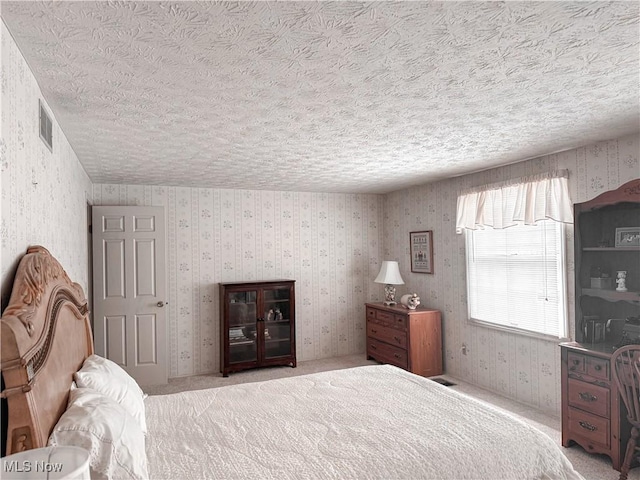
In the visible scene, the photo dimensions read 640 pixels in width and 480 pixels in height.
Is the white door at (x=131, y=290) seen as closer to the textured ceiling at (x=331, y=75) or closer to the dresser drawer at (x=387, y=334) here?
the textured ceiling at (x=331, y=75)

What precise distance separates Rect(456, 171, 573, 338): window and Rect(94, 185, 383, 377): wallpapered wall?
191cm

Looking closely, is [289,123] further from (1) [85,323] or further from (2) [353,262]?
(2) [353,262]

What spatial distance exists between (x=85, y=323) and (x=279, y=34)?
2.07 m

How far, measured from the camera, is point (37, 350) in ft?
4.70

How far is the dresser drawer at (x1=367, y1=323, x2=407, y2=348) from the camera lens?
17.0 ft

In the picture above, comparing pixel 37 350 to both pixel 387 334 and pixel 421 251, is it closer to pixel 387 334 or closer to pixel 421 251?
pixel 387 334

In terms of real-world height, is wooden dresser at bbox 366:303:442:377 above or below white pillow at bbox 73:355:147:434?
below

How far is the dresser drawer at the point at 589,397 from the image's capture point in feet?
→ 9.83

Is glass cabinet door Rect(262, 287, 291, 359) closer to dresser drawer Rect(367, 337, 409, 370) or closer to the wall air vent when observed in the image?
dresser drawer Rect(367, 337, 409, 370)

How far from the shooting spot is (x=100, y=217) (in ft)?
15.7

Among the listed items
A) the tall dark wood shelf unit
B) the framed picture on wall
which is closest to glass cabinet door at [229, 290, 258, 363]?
the framed picture on wall

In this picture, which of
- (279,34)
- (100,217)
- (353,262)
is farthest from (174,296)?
(279,34)

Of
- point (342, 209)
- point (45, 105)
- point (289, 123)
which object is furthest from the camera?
point (342, 209)

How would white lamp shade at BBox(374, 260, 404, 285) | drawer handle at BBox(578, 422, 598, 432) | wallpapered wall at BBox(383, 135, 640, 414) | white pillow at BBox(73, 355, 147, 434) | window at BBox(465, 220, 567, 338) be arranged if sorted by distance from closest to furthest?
1. white pillow at BBox(73, 355, 147, 434)
2. drawer handle at BBox(578, 422, 598, 432)
3. wallpapered wall at BBox(383, 135, 640, 414)
4. window at BBox(465, 220, 567, 338)
5. white lamp shade at BBox(374, 260, 404, 285)
